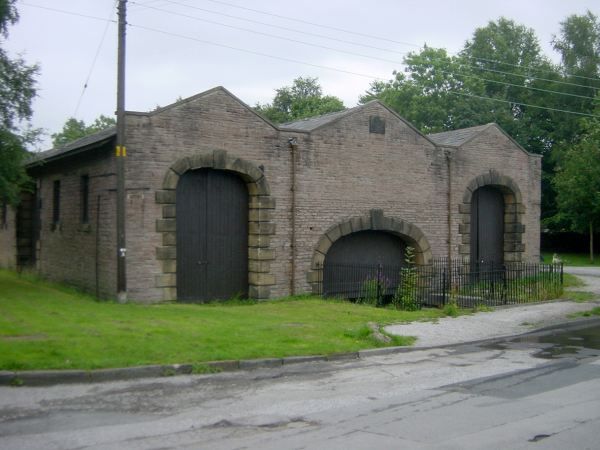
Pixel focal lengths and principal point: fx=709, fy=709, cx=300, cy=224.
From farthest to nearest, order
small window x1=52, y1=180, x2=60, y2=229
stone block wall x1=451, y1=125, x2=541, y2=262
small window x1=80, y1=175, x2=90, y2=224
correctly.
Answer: stone block wall x1=451, y1=125, x2=541, y2=262 → small window x1=52, y1=180, x2=60, y2=229 → small window x1=80, y1=175, x2=90, y2=224

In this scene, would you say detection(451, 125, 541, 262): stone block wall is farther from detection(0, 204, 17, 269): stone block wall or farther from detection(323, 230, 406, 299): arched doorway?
detection(0, 204, 17, 269): stone block wall

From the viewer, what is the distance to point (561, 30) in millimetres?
51875

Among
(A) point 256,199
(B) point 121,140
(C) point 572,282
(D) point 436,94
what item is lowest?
(C) point 572,282

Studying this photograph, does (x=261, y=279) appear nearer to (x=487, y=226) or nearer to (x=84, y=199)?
(x=84, y=199)

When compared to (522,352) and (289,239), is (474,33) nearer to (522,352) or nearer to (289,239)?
(289,239)

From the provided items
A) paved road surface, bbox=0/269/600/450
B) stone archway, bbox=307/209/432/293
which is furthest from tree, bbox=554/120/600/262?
paved road surface, bbox=0/269/600/450

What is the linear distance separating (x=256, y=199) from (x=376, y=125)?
475 cm

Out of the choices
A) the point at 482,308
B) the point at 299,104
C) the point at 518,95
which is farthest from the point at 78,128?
the point at 482,308

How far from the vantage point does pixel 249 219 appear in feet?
63.3

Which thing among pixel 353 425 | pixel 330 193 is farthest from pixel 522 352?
pixel 330 193

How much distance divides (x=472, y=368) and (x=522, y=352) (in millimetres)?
2079

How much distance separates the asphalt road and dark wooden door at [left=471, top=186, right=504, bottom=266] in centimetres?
1337

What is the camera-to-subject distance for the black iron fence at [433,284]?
781 inches

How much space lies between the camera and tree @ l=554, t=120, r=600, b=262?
41.5m
